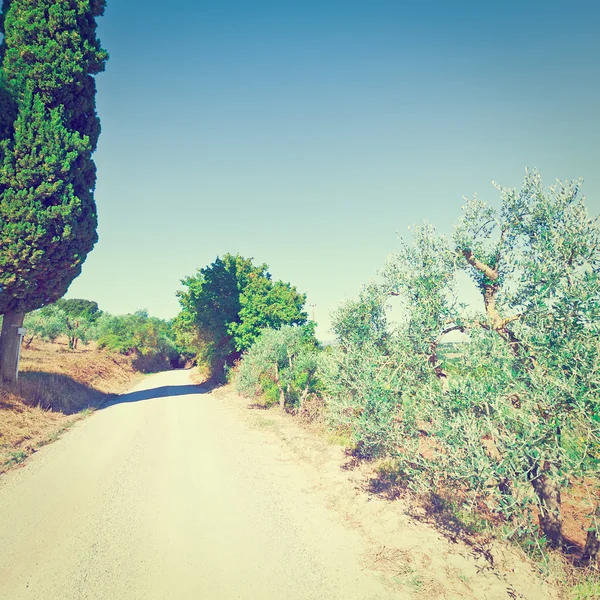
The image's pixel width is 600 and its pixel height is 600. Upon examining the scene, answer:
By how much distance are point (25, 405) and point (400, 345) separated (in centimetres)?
1632

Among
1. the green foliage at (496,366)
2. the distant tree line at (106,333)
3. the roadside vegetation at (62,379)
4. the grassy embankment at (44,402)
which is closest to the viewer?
the green foliage at (496,366)

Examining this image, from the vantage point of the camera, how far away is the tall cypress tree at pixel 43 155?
49.5 feet

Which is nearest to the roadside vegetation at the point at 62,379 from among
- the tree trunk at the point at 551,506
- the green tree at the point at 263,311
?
the green tree at the point at 263,311

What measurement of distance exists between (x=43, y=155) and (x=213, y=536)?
56.6 ft

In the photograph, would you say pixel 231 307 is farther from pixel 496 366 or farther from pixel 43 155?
pixel 496 366

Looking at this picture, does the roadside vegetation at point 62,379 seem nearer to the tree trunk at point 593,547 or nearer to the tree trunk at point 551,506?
the tree trunk at point 551,506

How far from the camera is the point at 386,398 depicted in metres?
7.17

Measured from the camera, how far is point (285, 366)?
1950 cm

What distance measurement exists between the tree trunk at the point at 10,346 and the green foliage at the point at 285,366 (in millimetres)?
11633

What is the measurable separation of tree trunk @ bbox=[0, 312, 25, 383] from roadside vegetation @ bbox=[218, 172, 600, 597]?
53.8ft

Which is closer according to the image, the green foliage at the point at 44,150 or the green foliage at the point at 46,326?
the green foliage at the point at 44,150

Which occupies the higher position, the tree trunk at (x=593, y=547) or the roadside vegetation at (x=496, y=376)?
the roadside vegetation at (x=496, y=376)

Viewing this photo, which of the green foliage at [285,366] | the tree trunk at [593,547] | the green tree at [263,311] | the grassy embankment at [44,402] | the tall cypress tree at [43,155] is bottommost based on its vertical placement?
the grassy embankment at [44,402]

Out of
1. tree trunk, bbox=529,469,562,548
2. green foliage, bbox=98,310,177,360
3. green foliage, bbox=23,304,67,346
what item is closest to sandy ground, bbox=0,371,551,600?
tree trunk, bbox=529,469,562,548
